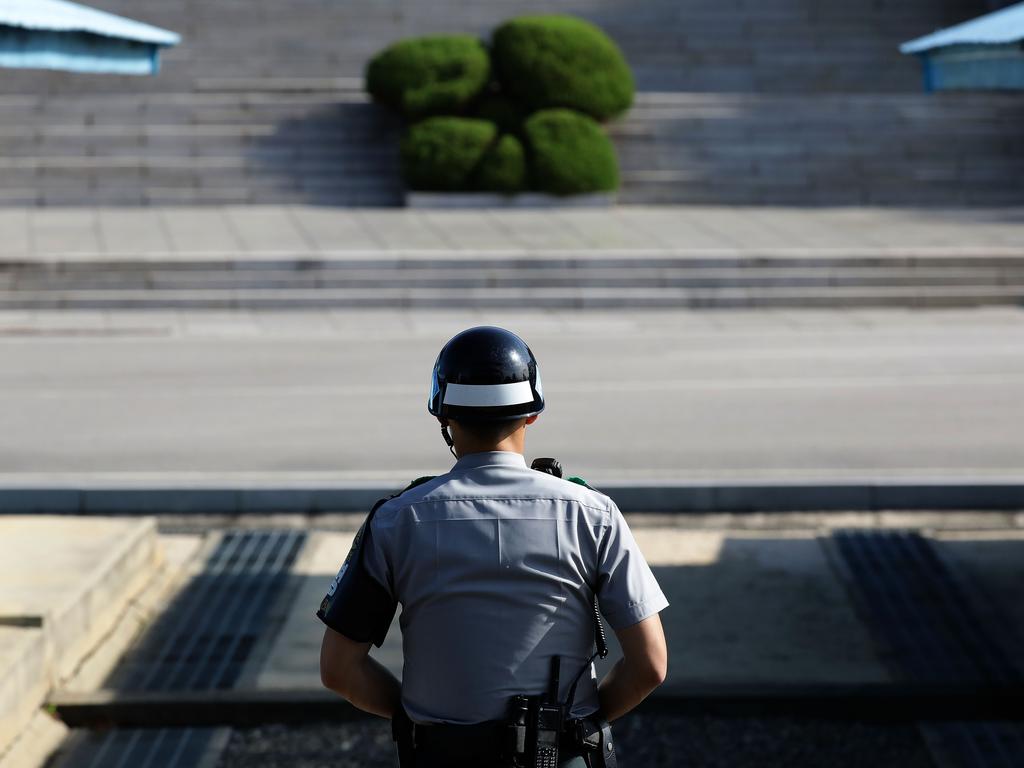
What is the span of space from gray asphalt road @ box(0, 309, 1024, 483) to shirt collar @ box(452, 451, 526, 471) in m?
6.63

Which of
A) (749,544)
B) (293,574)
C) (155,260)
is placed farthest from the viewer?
(155,260)

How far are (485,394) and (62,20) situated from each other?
15.5ft

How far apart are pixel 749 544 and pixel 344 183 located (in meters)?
15.8

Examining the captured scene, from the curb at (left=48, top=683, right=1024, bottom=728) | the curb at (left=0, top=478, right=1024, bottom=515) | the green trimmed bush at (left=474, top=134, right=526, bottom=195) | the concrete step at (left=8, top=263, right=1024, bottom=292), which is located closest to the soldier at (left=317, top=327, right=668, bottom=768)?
the curb at (left=48, top=683, right=1024, bottom=728)

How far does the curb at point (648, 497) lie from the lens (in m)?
8.23

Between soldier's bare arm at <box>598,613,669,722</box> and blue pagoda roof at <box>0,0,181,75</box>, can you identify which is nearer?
soldier's bare arm at <box>598,613,669,722</box>

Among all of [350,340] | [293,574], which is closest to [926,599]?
[293,574]

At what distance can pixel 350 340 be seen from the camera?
14.6m

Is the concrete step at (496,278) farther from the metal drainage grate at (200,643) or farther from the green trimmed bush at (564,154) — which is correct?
the metal drainage grate at (200,643)

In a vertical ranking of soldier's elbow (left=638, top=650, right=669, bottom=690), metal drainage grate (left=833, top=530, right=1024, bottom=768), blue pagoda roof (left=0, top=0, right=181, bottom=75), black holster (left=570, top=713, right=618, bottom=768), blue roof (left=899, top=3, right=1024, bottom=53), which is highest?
blue pagoda roof (left=0, top=0, right=181, bottom=75)

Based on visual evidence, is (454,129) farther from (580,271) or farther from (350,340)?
(350,340)

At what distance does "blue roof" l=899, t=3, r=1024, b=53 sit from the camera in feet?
21.3

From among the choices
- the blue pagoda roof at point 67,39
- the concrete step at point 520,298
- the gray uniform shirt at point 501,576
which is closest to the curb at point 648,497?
the blue pagoda roof at point 67,39

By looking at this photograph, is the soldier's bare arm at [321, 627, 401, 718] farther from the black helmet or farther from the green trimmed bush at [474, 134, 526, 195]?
the green trimmed bush at [474, 134, 526, 195]
